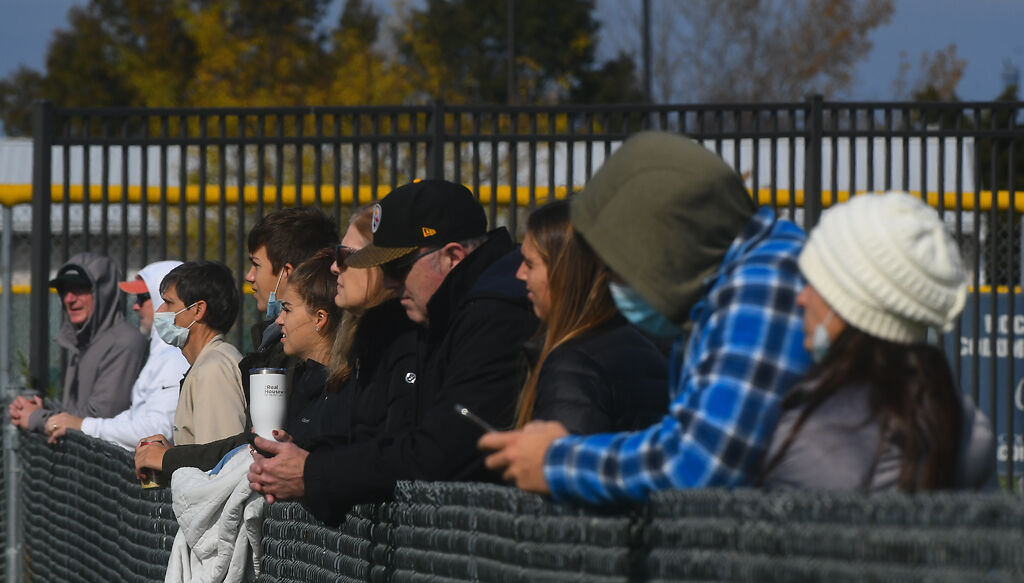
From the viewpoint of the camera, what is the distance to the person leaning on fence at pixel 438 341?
129 inches

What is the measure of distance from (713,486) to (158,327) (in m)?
3.83

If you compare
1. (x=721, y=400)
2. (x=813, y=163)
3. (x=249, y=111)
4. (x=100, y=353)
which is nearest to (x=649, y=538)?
(x=721, y=400)

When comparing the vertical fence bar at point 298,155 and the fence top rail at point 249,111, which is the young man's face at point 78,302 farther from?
the vertical fence bar at point 298,155

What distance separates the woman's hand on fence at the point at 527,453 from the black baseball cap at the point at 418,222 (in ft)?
4.66

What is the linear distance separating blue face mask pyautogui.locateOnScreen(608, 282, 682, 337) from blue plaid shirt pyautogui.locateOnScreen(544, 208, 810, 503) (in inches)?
5.5

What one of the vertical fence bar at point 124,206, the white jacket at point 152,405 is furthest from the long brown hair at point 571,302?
the vertical fence bar at point 124,206

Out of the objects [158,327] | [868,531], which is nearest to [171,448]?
[158,327]

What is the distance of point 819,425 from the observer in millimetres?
2125

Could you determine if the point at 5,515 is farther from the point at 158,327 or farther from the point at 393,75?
the point at 393,75

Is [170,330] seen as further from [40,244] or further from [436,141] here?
[40,244]

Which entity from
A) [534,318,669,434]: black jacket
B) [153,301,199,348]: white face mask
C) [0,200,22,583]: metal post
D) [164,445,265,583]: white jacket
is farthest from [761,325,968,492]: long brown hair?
[0,200,22,583]: metal post

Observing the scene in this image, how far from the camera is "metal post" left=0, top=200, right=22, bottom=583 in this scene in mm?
6980

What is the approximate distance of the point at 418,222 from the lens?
12.6 feet

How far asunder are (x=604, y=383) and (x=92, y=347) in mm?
5001
